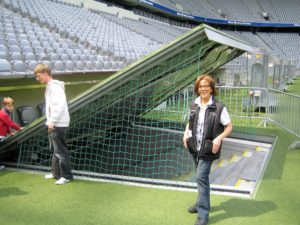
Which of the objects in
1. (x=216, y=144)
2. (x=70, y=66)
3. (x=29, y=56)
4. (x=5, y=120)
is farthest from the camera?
(x=70, y=66)

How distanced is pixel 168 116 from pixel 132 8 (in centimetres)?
2482

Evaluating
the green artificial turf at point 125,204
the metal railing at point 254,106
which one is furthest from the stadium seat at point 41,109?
the metal railing at point 254,106

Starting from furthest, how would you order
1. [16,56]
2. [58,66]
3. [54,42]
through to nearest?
[54,42] < [58,66] < [16,56]

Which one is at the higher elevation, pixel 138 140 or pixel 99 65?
pixel 99 65

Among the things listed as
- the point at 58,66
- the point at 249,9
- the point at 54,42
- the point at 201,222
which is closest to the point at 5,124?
the point at 58,66

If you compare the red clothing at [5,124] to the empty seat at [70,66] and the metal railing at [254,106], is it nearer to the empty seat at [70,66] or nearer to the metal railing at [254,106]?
the empty seat at [70,66]

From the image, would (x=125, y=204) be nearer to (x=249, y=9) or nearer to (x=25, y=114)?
(x=25, y=114)

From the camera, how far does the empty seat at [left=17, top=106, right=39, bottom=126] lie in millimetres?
6355

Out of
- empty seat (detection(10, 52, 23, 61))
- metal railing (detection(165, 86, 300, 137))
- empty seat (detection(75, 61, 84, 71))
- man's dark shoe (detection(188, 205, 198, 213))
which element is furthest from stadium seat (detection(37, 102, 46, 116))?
man's dark shoe (detection(188, 205, 198, 213))

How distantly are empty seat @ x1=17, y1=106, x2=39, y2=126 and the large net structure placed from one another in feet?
3.71

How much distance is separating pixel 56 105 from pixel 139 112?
2969 millimetres

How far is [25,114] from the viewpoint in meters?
6.39

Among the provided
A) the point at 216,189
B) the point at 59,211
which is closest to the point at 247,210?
the point at 216,189

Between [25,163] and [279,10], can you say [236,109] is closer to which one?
[25,163]
